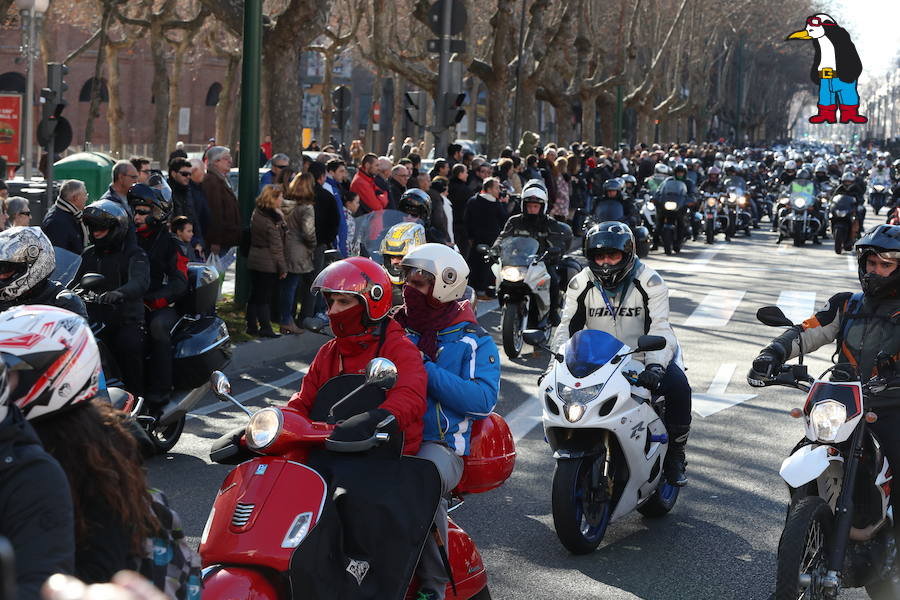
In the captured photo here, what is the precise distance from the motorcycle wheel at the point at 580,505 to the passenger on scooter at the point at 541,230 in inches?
276

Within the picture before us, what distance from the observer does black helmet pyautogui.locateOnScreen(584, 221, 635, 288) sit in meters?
7.52

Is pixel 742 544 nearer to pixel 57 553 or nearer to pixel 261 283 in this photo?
pixel 57 553

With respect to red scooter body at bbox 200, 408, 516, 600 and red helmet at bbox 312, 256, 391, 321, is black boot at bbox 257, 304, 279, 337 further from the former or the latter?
red scooter body at bbox 200, 408, 516, 600

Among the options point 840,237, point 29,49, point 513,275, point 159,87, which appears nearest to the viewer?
point 513,275

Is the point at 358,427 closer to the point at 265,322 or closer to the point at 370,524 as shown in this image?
the point at 370,524

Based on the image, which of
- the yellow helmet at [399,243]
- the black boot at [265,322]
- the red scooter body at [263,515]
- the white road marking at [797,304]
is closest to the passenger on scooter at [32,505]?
the red scooter body at [263,515]

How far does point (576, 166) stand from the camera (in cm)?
2497

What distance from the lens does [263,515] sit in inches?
164

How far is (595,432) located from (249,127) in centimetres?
934

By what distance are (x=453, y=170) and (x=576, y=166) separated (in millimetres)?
6173

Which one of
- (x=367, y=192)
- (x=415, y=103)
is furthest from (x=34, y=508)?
(x=415, y=103)

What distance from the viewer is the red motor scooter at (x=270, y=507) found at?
4.08 meters

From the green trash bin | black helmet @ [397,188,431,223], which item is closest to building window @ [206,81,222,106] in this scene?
the green trash bin

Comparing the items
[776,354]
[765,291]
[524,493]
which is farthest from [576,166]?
[776,354]
